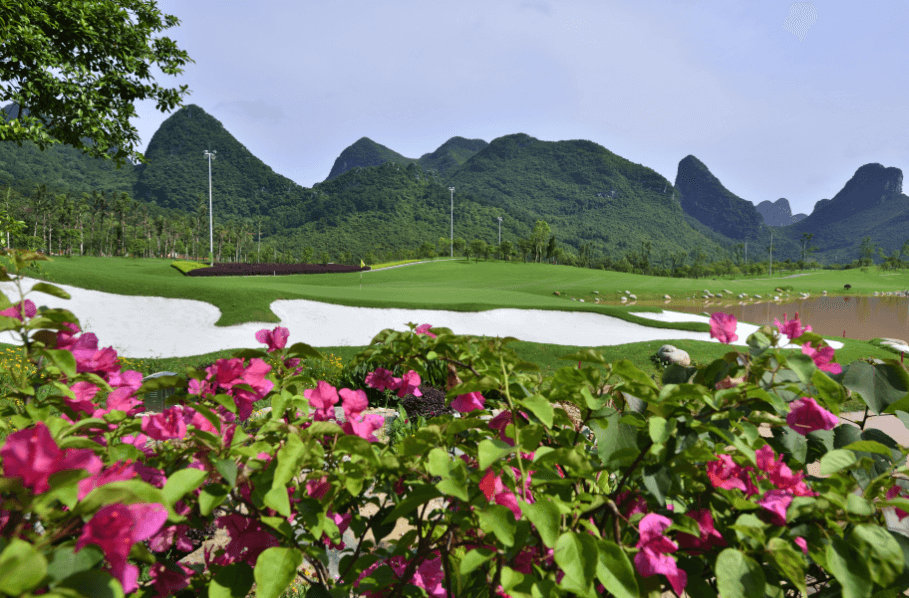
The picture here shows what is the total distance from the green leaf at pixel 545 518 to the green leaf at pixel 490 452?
75 mm

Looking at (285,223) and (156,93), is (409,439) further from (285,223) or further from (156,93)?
(285,223)

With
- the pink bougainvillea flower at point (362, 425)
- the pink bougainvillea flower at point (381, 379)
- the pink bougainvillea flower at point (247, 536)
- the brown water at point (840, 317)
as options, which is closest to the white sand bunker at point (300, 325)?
the brown water at point (840, 317)

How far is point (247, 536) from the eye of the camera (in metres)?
0.84

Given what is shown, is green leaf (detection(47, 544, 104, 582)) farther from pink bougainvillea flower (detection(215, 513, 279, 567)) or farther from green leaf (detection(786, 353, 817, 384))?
green leaf (detection(786, 353, 817, 384))

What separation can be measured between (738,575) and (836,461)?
283mm

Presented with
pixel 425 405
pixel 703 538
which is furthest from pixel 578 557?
pixel 425 405

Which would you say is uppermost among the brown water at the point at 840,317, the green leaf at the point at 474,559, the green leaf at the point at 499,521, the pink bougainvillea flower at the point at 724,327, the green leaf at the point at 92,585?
the pink bougainvillea flower at the point at 724,327

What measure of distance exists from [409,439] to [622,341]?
10.9m

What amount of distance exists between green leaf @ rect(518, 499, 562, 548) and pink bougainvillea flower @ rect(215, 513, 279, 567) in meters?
0.56

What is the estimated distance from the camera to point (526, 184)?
5502 inches

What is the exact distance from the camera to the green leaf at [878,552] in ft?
2.11

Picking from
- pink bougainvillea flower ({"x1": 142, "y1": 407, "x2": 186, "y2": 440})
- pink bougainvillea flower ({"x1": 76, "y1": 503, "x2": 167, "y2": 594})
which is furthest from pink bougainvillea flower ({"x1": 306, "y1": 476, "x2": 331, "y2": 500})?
pink bougainvillea flower ({"x1": 76, "y1": 503, "x2": 167, "y2": 594})

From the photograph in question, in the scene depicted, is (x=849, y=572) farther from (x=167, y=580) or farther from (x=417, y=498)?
(x=167, y=580)

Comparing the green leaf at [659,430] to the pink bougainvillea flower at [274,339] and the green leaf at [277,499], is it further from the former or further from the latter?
the pink bougainvillea flower at [274,339]
